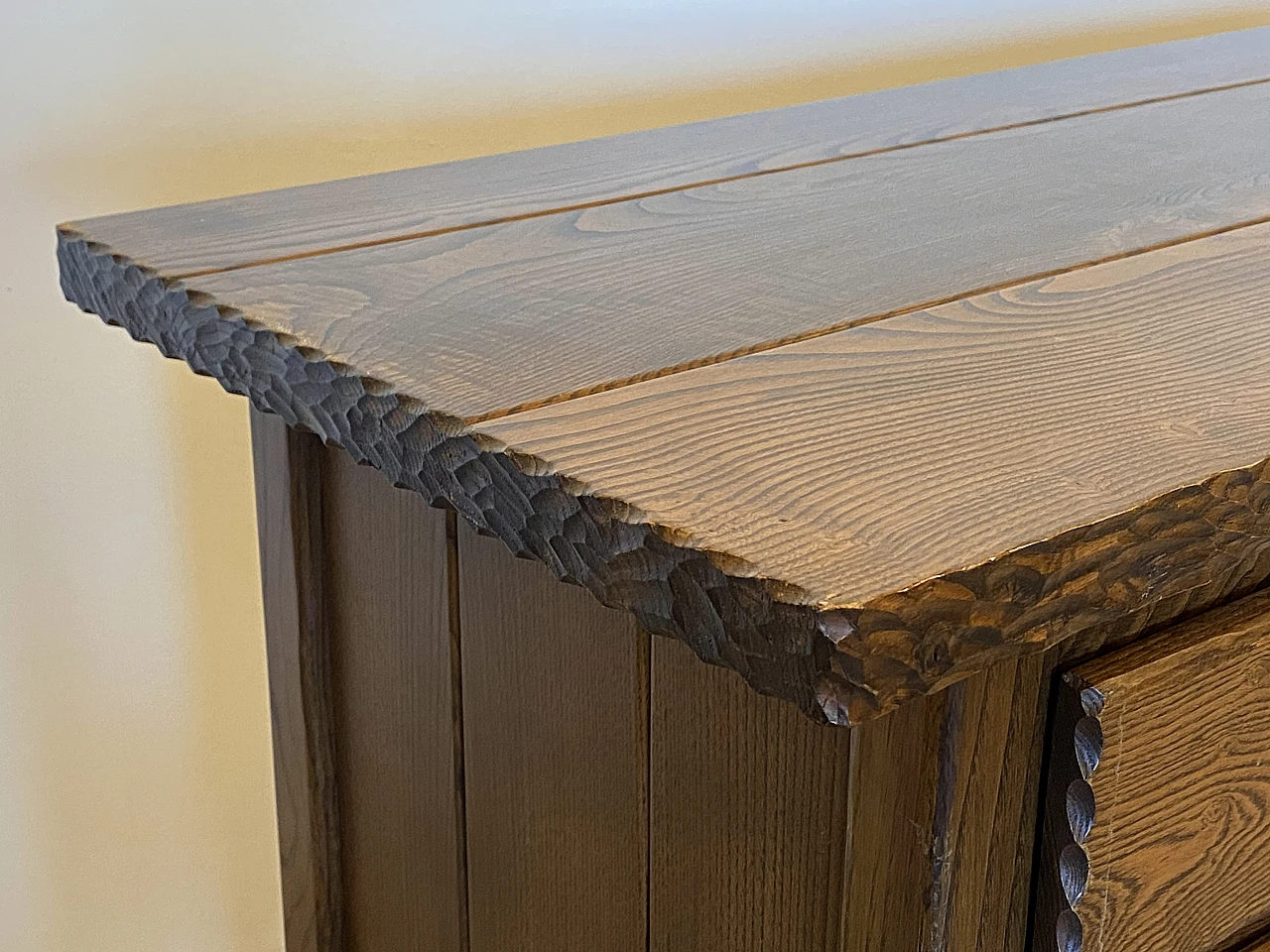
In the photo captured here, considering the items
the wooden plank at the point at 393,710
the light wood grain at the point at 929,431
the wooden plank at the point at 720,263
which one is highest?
the wooden plank at the point at 720,263

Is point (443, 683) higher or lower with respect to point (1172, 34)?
lower

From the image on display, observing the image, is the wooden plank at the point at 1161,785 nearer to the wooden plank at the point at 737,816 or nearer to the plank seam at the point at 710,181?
the wooden plank at the point at 737,816

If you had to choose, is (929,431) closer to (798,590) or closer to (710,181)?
(798,590)

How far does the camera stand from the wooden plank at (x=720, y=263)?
1.52 ft

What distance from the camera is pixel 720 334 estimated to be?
478 millimetres

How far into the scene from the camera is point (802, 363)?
0.45 m

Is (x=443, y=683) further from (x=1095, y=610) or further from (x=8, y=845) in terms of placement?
(x=8, y=845)

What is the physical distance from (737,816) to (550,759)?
0.10m

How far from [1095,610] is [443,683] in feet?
0.98

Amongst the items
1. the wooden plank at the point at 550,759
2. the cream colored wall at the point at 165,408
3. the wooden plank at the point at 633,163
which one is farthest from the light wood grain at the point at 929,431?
the cream colored wall at the point at 165,408

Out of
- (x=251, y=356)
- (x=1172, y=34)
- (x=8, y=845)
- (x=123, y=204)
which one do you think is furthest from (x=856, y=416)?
(x=1172, y=34)

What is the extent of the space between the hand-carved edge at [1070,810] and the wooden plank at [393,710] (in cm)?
24

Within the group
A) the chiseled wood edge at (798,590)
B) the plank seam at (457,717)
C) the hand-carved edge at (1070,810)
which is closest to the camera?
the chiseled wood edge at (798,590)

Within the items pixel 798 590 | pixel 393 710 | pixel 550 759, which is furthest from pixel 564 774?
pixel 798 590
